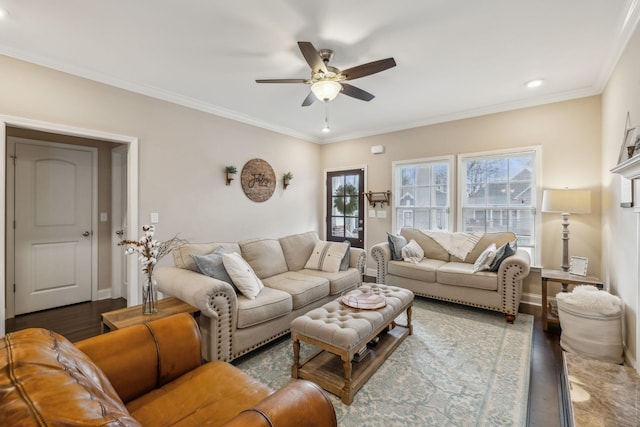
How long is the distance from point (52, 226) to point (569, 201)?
6.24 metres

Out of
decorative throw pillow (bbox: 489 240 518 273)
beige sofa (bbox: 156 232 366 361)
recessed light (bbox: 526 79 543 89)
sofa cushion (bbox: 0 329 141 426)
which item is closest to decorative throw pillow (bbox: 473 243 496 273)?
decorative throw pillow (bbox: 489 240 518 273)

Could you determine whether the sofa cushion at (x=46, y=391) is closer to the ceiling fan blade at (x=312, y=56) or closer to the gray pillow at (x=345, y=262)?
the ceiling fan blade at (x=312, y=56)

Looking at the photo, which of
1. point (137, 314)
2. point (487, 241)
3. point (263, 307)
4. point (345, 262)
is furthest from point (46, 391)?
point (487, 241)

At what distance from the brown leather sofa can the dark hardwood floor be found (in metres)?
1.75

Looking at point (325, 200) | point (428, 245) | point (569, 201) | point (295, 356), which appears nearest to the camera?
point (295, 356)

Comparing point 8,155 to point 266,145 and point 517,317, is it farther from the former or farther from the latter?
point 517,317

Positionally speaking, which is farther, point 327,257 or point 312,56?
point 327,257

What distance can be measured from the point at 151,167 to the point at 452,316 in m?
3.98

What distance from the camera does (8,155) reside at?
10.8 feet

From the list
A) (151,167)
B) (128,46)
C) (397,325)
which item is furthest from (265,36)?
(397,325)

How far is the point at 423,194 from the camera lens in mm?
4777

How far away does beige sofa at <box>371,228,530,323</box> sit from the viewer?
319 cm

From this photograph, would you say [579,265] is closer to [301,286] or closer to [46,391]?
[301,286]

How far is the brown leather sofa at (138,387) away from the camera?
0.64 metres
